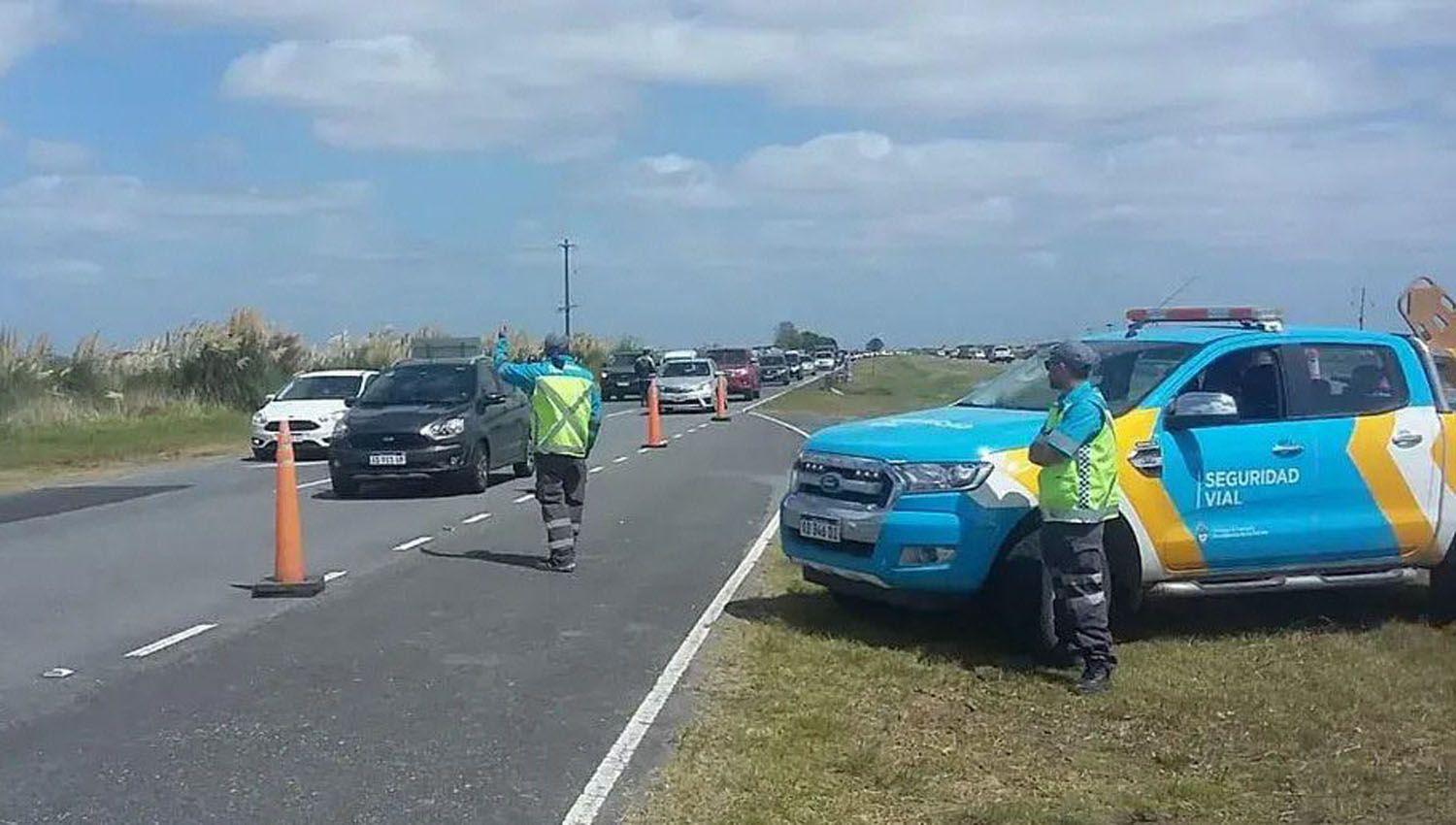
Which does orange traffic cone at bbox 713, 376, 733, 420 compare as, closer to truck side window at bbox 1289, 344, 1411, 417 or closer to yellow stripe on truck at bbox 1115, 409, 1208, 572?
truck side window at bbox 1289, 344, 1411, 417

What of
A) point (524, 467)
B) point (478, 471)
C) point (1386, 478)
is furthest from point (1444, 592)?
point (524, 467)

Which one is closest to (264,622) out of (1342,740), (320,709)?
(320,709)

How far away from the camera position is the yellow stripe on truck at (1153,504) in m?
9.84

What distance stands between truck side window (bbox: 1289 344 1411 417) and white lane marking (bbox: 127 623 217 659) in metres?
6.93

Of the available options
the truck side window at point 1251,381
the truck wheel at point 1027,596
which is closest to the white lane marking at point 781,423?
the truck side window at point 1251,381

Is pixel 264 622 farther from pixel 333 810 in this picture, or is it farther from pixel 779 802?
pixel 779 802

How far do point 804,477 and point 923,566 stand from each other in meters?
1.23

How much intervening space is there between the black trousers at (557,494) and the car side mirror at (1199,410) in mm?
5450

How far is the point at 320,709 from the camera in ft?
28.5

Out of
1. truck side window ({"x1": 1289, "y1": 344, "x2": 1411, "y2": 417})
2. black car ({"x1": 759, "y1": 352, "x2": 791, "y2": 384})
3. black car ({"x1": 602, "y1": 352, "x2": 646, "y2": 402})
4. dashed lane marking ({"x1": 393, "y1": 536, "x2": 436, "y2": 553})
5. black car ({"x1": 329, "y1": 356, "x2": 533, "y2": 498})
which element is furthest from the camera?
black car ({"x1": 759, "y1": 352, "x2": 791, "y2": 384})

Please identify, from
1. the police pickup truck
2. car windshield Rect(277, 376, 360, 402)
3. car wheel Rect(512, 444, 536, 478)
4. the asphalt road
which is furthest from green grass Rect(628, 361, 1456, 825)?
car windshield Rect(277, 376, 360, 402)

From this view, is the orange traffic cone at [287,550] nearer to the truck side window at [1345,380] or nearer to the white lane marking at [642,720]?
the white lane marking at [642,720]

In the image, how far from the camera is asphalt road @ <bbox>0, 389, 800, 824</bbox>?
7.22 metres

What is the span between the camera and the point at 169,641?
1072cm
